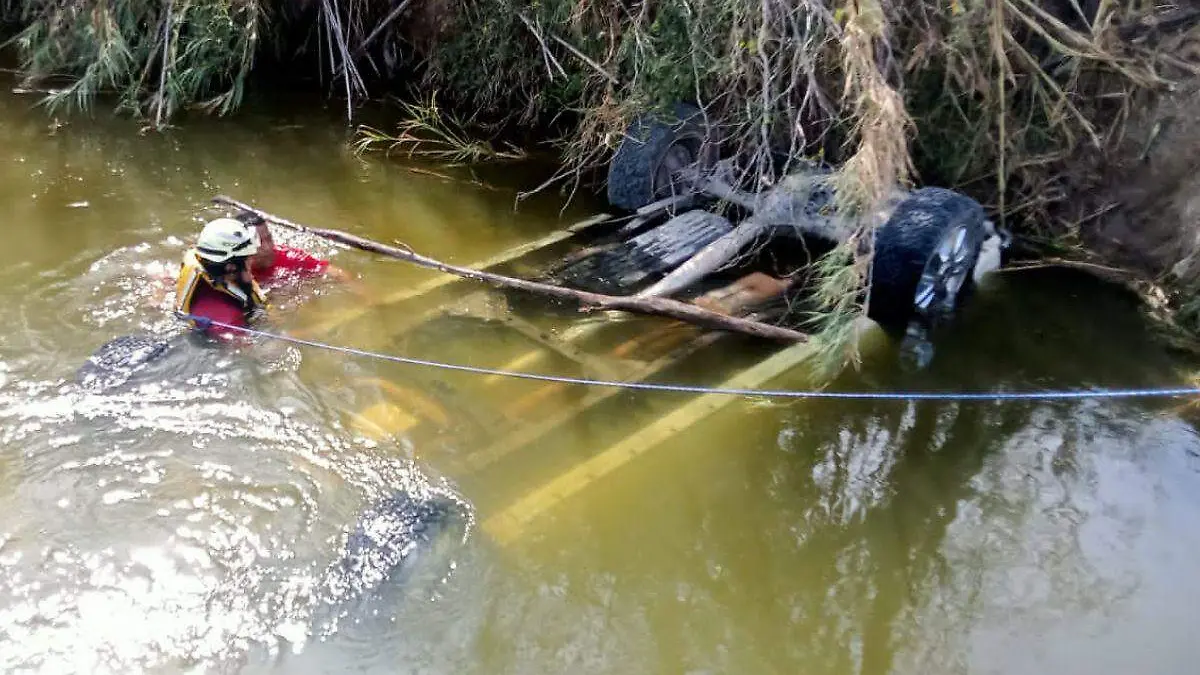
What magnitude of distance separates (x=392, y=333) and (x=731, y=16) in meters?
2.95

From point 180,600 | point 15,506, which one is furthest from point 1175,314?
point 15,506

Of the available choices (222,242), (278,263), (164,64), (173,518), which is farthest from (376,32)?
(173,518)

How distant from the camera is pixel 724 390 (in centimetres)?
455

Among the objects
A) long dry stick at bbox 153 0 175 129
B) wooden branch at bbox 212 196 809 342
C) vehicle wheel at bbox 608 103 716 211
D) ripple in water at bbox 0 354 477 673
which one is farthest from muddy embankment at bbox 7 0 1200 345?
ripple in water at bbox 0 354 477 673

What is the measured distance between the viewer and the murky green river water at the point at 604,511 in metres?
3.45

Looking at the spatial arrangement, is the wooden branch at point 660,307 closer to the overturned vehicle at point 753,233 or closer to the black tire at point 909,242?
the overturned vehicle at point 753,233

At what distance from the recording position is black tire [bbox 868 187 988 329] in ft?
16.0

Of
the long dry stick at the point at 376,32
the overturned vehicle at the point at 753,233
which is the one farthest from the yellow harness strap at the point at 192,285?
the long dry stick at the point at 376,32

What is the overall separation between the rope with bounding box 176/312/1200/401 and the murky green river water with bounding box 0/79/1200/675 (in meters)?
0.07

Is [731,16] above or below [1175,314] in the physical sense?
above

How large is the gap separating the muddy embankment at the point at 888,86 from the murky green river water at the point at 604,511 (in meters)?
0.80

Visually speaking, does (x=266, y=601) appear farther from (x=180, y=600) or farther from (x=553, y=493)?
(x=553, y=493)

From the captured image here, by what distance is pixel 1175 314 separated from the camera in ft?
17.6

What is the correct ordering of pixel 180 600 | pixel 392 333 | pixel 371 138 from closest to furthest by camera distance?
1. pixel 180 600
2. pixel 392 333
3. pixel 371 138
